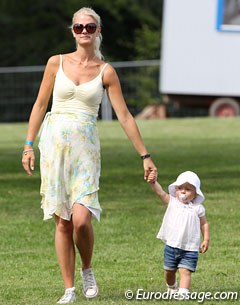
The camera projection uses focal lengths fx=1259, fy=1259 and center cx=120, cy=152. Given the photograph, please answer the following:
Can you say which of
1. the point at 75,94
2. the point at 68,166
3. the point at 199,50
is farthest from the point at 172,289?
the point at 199,50

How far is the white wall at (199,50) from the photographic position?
3309cm

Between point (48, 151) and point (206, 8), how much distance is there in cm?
2508

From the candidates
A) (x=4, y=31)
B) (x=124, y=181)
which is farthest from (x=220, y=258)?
(x=4, y=31)

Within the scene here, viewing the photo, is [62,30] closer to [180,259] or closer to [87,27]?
[87,27]

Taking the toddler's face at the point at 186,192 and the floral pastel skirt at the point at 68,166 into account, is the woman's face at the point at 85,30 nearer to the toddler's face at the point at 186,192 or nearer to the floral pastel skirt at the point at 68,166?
the floral pastel skirt at the point at 68,166

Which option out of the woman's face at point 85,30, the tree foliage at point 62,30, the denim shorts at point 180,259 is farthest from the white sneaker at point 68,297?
the tree foliage at point 62,30

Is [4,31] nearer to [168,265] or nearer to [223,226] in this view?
[223,226]

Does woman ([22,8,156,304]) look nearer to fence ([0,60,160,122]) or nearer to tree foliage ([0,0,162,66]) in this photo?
fence ([0,60,160,122])

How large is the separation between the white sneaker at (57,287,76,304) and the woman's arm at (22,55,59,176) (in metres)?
0.85

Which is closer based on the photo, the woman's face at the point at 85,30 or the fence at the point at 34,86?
the woman's face at the point at 85,30

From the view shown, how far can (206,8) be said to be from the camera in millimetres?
33188

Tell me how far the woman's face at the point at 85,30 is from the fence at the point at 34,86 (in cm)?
2892

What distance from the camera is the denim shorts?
8.49 m

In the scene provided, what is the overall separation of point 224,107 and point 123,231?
22.1 metres
